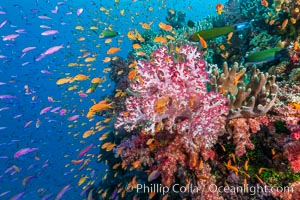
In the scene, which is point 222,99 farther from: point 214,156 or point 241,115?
point 214,156

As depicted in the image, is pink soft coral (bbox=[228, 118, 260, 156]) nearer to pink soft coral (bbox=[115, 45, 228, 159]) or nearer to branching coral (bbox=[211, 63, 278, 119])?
branching coral (bbox=[211, 63, 278, 119])

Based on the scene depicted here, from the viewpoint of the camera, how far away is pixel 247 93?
11.7 feet

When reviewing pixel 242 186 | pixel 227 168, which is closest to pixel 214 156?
pixel 227 168

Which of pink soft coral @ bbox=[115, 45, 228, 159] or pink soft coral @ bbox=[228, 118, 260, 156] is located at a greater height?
pink soft coral @ bbox=[115, 45, 228, 159]

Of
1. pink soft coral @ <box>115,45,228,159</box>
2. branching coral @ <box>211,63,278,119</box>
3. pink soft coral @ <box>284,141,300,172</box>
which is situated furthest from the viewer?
branching coral @ <box>211,63,278,119</box>

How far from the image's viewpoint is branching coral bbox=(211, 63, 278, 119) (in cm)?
348

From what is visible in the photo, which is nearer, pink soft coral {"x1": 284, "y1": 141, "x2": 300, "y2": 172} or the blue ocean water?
pink soft coral {"x1": 284, "y1": 141, "x2": 300, "y2": 172}

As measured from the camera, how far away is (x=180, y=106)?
3.40 m

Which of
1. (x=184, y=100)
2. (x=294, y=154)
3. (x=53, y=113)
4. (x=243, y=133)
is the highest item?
(x=53, y=113)

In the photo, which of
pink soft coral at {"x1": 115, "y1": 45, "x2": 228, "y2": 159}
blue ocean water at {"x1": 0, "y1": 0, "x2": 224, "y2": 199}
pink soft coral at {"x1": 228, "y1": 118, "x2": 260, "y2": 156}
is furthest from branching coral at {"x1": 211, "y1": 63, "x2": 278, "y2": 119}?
blue ocean water at {"x1": 0, "y1": 0, "x2": 224, "y2": 199}

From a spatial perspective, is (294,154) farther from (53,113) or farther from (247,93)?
(53,113)

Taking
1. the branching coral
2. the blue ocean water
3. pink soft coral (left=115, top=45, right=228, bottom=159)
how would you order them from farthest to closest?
the blue ocean water < the branching coral < pink soft coral (left=115, top=45, right=228, bottom=159)

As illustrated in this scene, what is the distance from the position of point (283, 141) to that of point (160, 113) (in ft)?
5.71

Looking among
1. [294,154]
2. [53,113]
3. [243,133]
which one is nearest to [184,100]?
[243,133]
